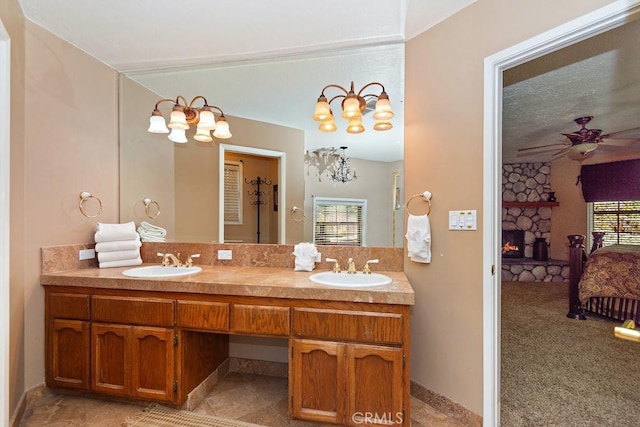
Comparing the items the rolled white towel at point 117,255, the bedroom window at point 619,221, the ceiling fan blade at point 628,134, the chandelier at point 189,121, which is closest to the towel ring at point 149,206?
the rolled white towel at point 117,255

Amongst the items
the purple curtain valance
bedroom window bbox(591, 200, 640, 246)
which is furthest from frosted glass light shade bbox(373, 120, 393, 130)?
bedroom window bbox(591, 200, 640, 246)

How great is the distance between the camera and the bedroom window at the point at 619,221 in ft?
16.8

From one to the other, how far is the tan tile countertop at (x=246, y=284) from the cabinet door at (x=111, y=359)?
0.27 meters

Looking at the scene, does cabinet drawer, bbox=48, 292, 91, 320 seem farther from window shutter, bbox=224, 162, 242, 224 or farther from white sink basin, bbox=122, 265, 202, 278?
window shutter, bbox=224, 162, 242, 224

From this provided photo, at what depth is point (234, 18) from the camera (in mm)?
1905

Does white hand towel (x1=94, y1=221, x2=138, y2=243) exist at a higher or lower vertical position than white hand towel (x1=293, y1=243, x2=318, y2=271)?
higher

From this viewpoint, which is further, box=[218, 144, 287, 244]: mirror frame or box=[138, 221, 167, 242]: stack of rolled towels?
box=[138, 221, 167, 242]: stack of rolled towels

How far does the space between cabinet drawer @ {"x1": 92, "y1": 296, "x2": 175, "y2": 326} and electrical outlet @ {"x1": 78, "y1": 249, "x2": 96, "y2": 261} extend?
524 millimetres

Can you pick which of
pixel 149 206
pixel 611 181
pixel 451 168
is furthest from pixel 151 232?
pixel 611 181

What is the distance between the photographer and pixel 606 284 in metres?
3.51

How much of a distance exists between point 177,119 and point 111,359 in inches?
67.4

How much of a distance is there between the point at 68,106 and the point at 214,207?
47.7 inches

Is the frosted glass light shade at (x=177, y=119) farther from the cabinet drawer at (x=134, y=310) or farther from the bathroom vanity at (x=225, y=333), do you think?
the cabinet drawer at (x=134, y=310)

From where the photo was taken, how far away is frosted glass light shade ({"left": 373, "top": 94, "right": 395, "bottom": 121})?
6.51ft
